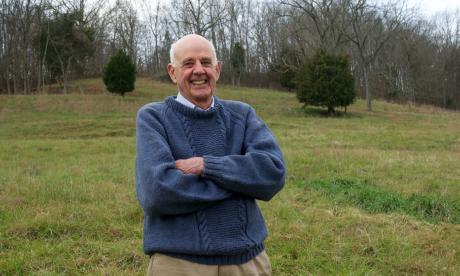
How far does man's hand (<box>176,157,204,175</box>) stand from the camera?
2180 mm

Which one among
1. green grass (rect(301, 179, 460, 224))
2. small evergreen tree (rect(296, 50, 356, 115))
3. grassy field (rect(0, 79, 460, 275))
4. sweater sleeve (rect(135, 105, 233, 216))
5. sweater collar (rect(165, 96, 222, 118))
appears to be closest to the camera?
sweater sleeve (rect(135, 105, 233, 216))

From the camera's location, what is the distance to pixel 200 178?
7.25 feet

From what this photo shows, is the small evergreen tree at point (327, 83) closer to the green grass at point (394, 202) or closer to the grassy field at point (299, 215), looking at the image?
the grassy field at point (299, 215)

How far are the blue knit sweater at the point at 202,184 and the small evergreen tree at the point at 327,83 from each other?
24.8 m

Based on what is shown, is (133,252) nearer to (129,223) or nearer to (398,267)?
(129,223)

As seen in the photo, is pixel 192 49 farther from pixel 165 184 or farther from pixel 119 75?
pixel 119 75

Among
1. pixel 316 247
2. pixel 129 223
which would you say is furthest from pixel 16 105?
pixel 316 247

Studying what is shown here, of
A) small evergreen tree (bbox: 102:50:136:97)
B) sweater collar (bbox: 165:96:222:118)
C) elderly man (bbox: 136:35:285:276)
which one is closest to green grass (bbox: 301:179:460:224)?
elderly man (bbox: 136:35:285:276)

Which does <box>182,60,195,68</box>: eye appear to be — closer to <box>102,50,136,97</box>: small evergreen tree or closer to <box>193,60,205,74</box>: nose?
<box>193,60,205,74</box>: nose

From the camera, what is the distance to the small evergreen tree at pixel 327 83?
2656 cm

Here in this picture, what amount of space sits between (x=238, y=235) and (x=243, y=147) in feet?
1.61

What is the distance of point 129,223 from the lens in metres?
5.34

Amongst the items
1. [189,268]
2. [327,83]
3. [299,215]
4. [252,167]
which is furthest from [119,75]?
[189,268]

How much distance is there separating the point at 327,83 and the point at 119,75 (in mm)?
13973
